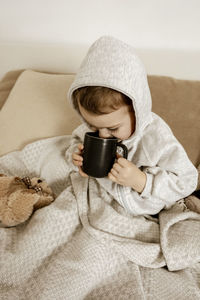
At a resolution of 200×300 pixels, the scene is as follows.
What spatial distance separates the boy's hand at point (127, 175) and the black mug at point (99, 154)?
0.02m

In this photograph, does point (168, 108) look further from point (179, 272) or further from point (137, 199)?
point (179, 272)

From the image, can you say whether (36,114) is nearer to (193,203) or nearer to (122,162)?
(122,162)

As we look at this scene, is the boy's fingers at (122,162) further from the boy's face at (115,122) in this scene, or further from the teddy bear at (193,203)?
the teddy bear at (193,203)

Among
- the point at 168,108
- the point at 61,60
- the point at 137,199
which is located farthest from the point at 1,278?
the point at 61,60

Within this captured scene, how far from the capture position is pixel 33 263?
0.77 meters

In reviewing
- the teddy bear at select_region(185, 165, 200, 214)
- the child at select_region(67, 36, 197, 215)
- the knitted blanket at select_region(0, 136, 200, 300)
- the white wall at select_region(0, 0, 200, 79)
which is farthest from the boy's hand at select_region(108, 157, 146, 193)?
the white wall at select_region(0, 0, 200, 79)

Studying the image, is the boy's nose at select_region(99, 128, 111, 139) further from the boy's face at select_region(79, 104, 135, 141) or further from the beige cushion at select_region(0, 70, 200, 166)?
the beige cushion at select_region(0, 70, 200, 166)

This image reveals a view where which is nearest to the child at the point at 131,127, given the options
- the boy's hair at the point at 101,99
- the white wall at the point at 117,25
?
the boy's hair at the point at 101,99

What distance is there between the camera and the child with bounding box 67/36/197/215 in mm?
774

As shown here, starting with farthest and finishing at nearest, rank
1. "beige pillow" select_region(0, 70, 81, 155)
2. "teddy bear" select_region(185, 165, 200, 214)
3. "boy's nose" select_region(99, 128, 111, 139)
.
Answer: "beige pillow" select_region(0, 70, 81, 155) → "teddy bear" select_region(185, 165, 200, 214) → "boy's nose" select_region(99, 128, 111, 139)

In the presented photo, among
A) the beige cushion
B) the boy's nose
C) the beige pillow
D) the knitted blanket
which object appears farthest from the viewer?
the beige pillow

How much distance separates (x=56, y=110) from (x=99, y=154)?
52 centimetres

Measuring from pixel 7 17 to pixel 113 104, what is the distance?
43.8 inches

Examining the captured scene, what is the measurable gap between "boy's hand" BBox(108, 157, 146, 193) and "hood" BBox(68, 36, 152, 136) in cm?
12
